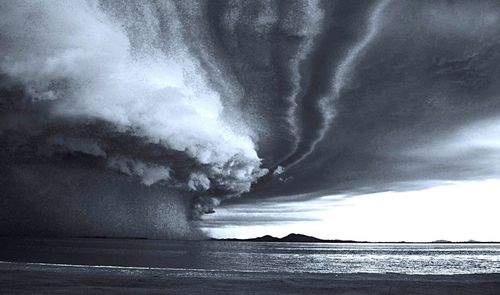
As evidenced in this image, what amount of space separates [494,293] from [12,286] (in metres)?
25.1

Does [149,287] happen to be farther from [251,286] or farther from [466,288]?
[466,288]

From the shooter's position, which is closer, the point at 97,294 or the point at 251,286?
the point at 97,294

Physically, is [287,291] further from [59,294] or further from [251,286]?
[59,294]

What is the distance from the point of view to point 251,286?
2800cm

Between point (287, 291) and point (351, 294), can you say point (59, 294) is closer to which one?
point (287, 291)

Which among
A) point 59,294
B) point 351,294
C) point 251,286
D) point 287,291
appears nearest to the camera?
point 59,294

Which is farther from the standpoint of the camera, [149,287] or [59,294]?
[149,287]

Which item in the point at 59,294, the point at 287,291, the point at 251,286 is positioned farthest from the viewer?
the point at 251,286

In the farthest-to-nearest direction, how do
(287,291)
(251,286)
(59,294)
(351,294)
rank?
(251,286), (287,291), (351,294), (59,294)

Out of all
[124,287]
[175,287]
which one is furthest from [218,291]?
[124,287]

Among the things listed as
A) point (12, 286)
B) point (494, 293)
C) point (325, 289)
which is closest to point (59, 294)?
point (12, 286)

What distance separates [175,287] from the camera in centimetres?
2675

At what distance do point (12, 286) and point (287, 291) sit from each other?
1432 centimetres

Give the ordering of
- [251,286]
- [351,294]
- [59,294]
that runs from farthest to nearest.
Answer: [251,286] → [351,294] → [59,294]
